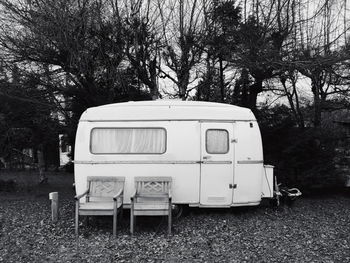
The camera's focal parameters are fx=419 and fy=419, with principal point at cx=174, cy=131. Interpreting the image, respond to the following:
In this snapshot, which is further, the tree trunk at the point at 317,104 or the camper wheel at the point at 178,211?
the tree trunk at the point at 317,104

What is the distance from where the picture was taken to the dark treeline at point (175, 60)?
38.3 ft

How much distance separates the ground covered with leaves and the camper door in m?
0.52

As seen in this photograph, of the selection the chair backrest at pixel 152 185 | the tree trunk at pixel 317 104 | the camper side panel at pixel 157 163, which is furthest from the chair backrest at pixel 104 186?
the tree trunk at pixel 317 104

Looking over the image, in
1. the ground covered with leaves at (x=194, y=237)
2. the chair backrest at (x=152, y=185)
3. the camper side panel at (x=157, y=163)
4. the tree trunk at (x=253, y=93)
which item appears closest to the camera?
the ground covered with leaves at (x=194, y=237)

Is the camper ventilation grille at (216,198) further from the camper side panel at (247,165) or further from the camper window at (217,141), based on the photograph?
the camper window at (217,141)

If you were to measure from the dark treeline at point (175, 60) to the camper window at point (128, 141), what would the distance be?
3.35m

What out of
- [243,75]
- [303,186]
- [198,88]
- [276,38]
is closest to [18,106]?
[198,88]

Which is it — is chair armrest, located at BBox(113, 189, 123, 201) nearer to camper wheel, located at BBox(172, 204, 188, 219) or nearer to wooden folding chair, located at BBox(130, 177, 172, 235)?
wooden folding chair, located at BBox(130, 177, 172, 235)

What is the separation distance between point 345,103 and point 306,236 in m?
7.13

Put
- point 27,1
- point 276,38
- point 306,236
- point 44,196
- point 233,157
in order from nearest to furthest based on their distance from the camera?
point 306,236, point 233,157, point 27,1, point 276,38, point 44,196

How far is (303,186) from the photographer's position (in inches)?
497

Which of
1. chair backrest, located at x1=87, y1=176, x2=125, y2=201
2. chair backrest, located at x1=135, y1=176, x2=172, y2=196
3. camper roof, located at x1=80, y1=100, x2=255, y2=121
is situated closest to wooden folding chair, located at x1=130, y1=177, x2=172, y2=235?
chair backrest, located at x1=135, y1=176, x2=172, y2=196

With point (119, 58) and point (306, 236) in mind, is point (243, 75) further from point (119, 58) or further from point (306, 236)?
point (306, 236)

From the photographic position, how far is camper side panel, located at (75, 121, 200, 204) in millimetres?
9250
